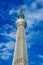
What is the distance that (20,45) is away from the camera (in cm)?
8425

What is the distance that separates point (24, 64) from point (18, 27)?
70.3 ft

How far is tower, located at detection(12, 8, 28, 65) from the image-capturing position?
258 ft

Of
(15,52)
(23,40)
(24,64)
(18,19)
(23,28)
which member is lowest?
(24,64)

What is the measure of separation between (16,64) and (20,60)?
236 cm

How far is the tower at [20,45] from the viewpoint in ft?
258

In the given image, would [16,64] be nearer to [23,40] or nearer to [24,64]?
[24,64]

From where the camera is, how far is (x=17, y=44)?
84.6m

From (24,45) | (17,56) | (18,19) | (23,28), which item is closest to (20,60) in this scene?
(17,56)

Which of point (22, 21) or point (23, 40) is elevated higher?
point (22, 21)

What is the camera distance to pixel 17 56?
3140 inches

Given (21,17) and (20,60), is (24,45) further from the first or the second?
(21,17)

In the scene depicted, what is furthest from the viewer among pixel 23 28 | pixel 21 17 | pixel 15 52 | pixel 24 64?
pixel 21 17

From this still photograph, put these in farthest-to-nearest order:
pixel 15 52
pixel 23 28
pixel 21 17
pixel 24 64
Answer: pixel 21 17 < pixel 23 28 < pixel 15 52 < pixel 24 64

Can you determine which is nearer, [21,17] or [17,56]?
[17,56]
